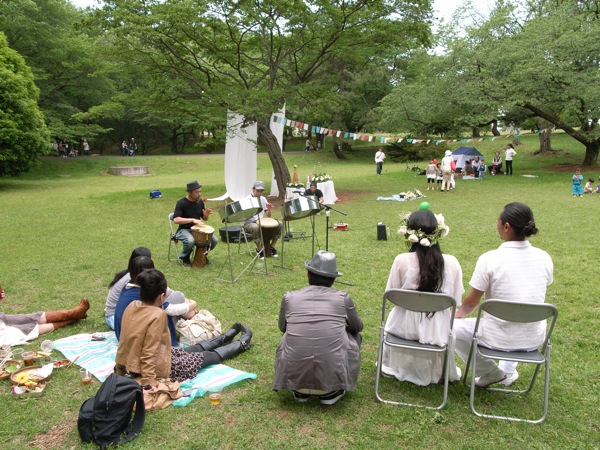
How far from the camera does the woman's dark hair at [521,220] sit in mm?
3395

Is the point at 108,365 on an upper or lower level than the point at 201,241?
lower

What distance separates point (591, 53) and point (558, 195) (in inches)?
303

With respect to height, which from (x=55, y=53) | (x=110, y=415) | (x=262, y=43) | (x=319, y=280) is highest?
(x=55, y=53)

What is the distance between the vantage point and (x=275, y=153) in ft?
53.9

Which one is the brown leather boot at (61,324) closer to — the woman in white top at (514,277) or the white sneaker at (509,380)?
the woman in white top at (514,277)

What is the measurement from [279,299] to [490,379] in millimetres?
2905

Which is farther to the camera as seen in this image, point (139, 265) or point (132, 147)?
point (132, 147)

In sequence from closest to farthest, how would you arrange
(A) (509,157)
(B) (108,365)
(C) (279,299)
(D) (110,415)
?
(D) (110,415) → (B) (108,365) → (C) (279,299) → (A) (509,157)

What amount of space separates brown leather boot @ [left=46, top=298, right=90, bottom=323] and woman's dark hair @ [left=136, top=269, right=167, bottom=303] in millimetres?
2013

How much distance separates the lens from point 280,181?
16781mm

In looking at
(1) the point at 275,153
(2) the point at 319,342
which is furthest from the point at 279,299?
(1) the point at 275,153

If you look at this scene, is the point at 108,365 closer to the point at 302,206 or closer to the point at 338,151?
the point at 302,206

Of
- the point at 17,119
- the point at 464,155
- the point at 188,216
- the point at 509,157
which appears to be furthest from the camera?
the point at 464,155

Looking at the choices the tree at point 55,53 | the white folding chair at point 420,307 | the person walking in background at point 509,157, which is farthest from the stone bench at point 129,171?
the white folding chair at point 420,307
